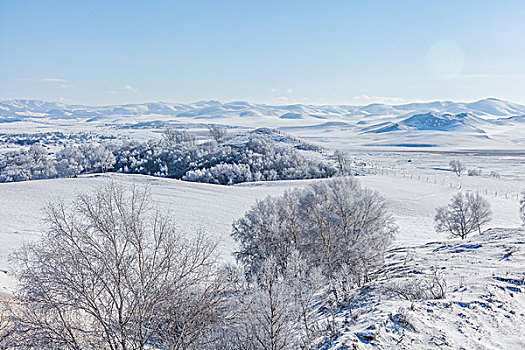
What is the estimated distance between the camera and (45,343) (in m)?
8.12

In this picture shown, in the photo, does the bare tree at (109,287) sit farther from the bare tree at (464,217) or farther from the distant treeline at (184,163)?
the distant treeline at (184,163)

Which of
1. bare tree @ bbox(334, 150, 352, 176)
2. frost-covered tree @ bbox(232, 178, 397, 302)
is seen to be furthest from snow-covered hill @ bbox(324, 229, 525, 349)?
bare tree @ bbox(334, 150, 352, 176)

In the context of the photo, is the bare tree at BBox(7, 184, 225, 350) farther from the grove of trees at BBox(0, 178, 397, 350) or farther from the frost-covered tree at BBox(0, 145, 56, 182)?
the frost-covered tree at BBox(0, 145, 56, 182)

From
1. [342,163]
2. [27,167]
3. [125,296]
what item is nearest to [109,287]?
[125,296]

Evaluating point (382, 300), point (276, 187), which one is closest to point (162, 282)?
point (382, 300)

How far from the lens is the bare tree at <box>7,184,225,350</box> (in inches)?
324

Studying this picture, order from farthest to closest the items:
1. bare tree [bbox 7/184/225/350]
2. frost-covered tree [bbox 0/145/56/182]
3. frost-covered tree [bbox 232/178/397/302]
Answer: frost-covered tree [bbox 0/145/56/182] < frost-covered tree [bbox 232/178/397/302] < bare tree [bbox 7/184/225/350]

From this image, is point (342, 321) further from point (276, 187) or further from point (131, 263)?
point (276, 187)

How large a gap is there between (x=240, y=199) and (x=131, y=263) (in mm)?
36235

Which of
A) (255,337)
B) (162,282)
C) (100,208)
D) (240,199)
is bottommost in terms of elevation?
(240,199)

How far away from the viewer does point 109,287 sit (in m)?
9.11

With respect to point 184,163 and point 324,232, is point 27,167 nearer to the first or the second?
point 184,163

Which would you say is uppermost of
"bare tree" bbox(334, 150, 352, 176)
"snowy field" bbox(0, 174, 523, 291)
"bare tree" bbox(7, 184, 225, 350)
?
"bare tree" bbox(7, 184, 225, 350)

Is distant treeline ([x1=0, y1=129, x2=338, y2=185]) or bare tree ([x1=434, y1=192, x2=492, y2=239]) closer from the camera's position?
bare tree ([x1=434, y1=192, x2=492, y2=239])
